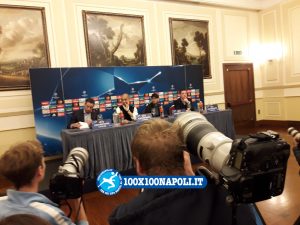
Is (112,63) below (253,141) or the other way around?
the other way around

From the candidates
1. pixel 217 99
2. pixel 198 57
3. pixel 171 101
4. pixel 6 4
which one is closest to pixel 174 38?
pixel 198 57

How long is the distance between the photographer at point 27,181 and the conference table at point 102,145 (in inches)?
84.1

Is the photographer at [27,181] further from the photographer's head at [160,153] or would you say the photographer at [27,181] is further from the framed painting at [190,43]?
the framed painting at [190,43]

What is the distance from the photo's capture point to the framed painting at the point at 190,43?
6395 mm

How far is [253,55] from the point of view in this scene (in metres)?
7.76

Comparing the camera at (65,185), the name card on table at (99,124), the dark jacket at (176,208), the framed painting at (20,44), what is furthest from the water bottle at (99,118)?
the dark jacket at (176,208)

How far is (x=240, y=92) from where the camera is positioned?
7.55 meters

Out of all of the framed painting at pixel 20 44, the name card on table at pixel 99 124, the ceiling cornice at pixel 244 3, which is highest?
the ceiling cornice at pixel 244 3

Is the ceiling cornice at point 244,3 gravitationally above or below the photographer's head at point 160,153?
above

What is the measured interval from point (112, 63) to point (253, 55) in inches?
171

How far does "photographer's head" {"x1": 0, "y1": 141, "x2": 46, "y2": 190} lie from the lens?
4.06 ft

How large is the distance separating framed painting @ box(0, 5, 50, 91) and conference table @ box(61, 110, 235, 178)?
63.1 inches

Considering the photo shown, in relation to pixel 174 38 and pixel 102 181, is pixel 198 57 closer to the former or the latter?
pixel 174 38

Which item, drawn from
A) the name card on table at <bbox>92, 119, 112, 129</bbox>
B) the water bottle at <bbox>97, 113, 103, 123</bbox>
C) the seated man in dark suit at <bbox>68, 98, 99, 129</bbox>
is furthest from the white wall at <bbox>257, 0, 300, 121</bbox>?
the name card on table at <bbox>92, 119, 112, 129</bbox>
